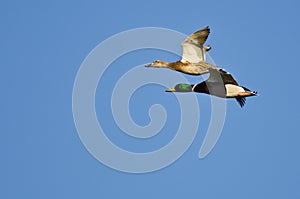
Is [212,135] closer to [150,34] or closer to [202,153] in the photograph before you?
[202,153]

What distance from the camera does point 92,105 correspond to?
35.6 m

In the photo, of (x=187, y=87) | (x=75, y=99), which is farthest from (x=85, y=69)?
(x=187, y=87)

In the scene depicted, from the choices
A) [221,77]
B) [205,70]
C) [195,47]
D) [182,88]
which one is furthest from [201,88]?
[195,47]

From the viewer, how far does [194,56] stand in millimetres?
35469

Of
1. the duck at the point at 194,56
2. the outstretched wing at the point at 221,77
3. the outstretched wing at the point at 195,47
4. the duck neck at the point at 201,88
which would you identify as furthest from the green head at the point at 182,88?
the outstretched wing at the point at 195,47

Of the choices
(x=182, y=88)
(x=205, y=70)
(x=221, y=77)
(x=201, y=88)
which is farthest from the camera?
(x=182, y=88)

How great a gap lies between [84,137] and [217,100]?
4.23 m

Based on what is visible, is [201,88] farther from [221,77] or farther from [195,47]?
[195,47]

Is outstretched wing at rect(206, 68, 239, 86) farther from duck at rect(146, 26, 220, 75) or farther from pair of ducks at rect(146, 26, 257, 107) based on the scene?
duck at rect(146, 26, 220, 75)

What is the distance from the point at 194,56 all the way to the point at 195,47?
1.33 ft

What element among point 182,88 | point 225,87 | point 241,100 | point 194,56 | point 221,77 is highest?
point 194,56

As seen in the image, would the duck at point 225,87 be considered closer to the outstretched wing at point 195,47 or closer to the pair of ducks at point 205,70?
the pair of ducks at point 205,70

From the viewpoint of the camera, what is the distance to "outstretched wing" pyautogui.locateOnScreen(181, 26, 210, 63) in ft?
114

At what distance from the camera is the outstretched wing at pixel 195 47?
34719 mm
